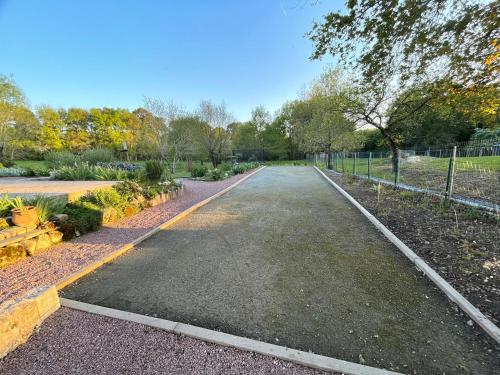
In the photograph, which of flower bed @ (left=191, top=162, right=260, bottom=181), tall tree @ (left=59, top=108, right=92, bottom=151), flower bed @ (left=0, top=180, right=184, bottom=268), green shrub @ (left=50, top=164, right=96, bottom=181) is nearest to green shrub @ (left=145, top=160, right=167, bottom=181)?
flower bed @ (left=0, top=180, right=184, bottom=268)

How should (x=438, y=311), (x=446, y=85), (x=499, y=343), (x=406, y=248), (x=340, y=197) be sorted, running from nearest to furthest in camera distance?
(x=499, y=343)
(x=438, y=311)
(x=406, y=248)
(x=446, y=85)
(x=340, y=197)

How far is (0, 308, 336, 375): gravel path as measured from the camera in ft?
4.97

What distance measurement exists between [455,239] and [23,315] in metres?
5.30

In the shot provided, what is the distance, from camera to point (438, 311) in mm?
2029

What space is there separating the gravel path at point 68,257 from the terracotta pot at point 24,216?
518 millimetres

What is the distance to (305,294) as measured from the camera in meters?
2.32

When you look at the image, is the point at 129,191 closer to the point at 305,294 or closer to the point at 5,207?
the point at 5,207

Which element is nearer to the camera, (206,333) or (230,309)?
(206,333)

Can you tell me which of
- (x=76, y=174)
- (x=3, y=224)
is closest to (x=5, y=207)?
(x=3, y=224)

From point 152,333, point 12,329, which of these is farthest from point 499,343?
point 12,329

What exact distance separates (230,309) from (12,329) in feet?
5.69

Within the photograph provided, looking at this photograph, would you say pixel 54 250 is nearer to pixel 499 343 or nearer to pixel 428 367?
pixel 428 367

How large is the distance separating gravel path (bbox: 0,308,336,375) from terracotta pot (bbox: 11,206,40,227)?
7.15 ft

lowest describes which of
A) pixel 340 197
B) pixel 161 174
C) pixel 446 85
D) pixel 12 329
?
pixel 340 197
